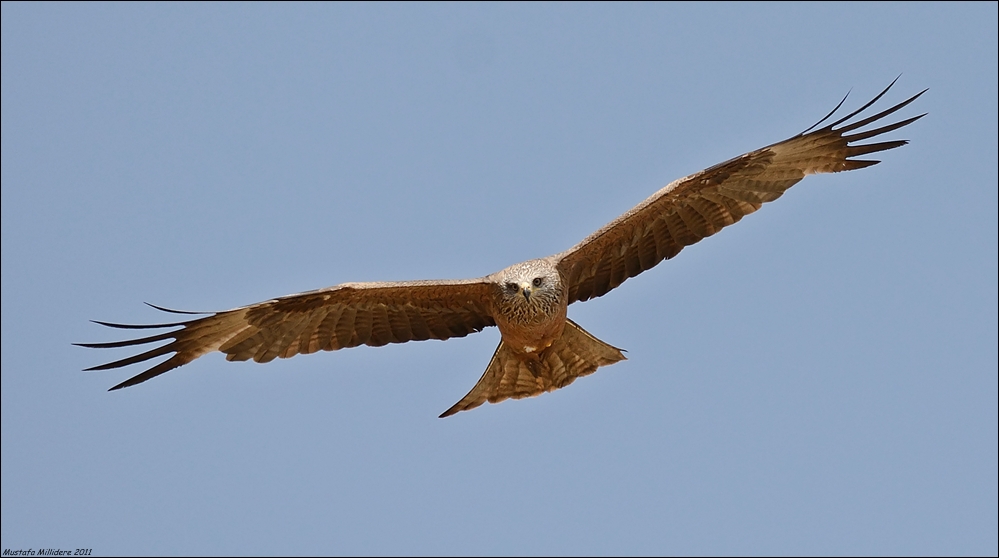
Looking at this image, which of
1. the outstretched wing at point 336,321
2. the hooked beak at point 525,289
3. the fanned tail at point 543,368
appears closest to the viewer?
the hooked beak at point 525,289

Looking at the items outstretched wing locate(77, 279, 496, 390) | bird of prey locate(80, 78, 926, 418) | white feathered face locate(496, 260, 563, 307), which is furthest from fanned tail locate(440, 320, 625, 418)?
white feathered face locate(496, 260, 563, 307)

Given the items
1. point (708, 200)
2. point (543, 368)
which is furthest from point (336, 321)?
point (708, 200)

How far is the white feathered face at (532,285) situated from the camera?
1003 cm

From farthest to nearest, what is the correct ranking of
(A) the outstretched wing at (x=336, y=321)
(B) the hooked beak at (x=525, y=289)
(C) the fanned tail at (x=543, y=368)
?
(C) the fanned tail at (x=543, y=368) < (A) the outstretched wing at (x=336, y=321) < (B) the hooked beak at (x=525, y=289)

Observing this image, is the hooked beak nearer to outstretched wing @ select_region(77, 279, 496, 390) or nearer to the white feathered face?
the white feathered face

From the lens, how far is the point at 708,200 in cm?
1084

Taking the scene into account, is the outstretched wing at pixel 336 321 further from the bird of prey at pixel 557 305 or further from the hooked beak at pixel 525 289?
the hooked beak at pixel 525 289

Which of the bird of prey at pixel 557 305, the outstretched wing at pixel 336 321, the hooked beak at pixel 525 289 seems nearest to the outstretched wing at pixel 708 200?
the bird of prey at pixel 557 305

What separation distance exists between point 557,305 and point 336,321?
6.70 feet

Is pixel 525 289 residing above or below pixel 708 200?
below

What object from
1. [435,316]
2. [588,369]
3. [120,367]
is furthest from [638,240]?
[120,367]

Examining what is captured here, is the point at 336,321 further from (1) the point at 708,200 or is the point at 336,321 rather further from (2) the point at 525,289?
(1) the point at 708,200

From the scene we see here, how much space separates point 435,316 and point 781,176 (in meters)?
3.31

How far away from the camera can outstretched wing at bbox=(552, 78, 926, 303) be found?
1055 cm
